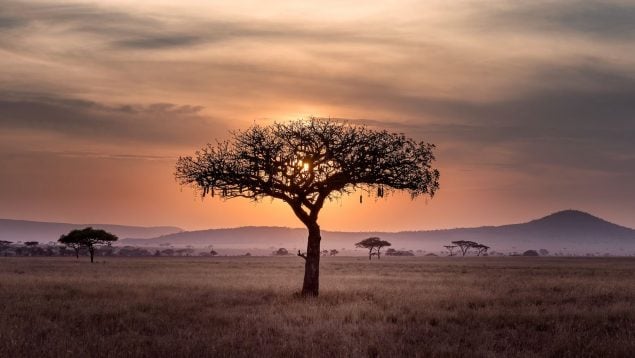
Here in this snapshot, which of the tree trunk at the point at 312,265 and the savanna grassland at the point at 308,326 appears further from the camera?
the tree trunk at the point at 312,265

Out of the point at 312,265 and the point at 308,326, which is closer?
the point at 308,326

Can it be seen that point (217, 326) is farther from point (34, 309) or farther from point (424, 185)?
point (424, 185)

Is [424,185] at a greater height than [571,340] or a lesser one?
greater

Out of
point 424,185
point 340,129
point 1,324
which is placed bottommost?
point 1,324

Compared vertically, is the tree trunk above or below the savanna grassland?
above

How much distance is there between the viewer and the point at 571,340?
1858 centimetres

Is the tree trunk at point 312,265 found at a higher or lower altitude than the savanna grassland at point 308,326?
higher

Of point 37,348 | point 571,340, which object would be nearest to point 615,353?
point 571,340

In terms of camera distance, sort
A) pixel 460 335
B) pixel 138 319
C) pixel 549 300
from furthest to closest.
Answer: pixel 549 300, pixel 138 319, pixel 460 335

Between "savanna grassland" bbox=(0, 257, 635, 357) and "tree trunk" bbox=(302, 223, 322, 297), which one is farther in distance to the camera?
"tree trunk" bbox=(302, 223, 322, 297)

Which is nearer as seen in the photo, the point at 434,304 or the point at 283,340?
the point at 283,340

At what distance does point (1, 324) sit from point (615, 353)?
57.1 feet

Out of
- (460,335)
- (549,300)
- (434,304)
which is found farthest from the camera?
(549,300)

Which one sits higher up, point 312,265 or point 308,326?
point 312,265
